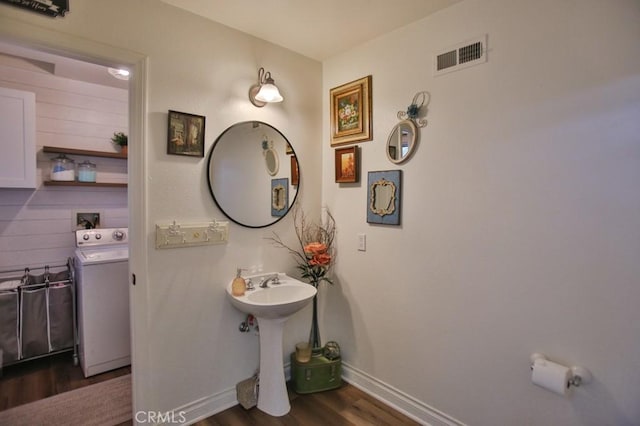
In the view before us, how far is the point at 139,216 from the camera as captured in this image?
5.96 feet

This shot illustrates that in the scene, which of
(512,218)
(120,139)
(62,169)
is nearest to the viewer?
(512,218)

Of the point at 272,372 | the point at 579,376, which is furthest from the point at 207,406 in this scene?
the point at 579,376

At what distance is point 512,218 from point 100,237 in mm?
3186

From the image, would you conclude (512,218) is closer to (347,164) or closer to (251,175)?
(347,164)

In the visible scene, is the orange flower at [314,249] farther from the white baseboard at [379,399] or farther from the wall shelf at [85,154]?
the wall shelf at [85,154]

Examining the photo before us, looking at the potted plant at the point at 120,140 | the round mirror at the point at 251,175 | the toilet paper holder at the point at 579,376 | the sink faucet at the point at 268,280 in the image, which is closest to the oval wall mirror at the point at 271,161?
the round mirror at the point at 251,175

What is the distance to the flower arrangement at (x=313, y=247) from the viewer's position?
2.37 m

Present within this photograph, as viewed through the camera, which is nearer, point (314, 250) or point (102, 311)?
point (314, 250)

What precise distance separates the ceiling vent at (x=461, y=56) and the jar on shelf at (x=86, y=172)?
→ 295 cm

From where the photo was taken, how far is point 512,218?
1646 millimetres

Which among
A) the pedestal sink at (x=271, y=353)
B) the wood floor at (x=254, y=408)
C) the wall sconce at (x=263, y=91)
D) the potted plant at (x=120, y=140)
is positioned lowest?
the wood floor at (x=254, y=408)

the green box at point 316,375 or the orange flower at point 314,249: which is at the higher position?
the orange flower at point 314,249

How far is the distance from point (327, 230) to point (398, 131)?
0.95 meters

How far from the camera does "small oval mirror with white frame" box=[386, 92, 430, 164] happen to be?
1996 mm
